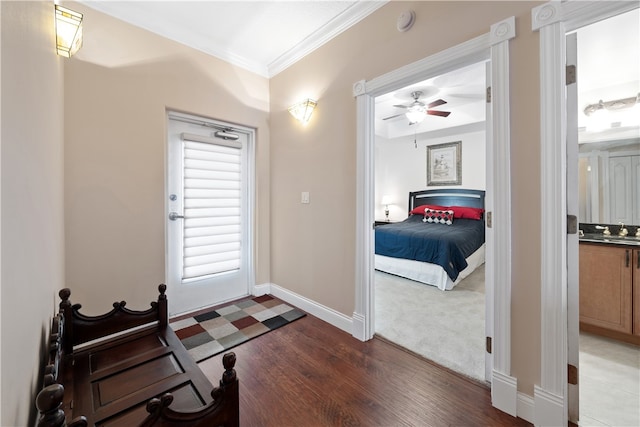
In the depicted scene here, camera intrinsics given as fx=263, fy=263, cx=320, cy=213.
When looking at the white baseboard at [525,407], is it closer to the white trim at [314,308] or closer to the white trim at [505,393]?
the white trim at [505,393]

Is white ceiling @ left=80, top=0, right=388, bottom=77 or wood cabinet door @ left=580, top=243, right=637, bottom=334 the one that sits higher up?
white ceiling @ left=80, top=0, right=388, bottom=77

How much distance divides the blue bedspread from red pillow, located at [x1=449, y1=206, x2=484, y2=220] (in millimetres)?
317

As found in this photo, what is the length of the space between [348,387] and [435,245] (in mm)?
2426

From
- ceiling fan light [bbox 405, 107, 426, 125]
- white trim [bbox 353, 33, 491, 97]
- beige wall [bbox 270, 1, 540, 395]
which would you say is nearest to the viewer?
beige wall [bbox 270, 1, 540, 395]

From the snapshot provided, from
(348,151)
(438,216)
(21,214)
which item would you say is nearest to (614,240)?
(348,151)

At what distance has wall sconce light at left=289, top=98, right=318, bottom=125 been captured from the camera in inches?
103

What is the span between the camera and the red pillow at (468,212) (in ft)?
15.8

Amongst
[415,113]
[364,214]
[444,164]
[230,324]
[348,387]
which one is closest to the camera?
[348,387]

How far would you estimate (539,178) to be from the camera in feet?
4.51

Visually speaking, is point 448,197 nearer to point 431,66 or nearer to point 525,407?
→ point 431,66

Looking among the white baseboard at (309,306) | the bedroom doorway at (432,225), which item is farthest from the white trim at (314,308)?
the bedroom doorway at (432,225)

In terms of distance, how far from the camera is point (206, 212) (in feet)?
9.21

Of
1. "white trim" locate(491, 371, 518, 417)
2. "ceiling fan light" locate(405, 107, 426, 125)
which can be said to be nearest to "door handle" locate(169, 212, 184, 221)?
"white trim" locate(491, 371, 518, 417)

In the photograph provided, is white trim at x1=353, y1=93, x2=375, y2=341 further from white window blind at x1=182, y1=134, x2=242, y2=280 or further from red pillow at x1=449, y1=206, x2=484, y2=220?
red pillow at x1=449, y1=206, x2=484, y2=220
